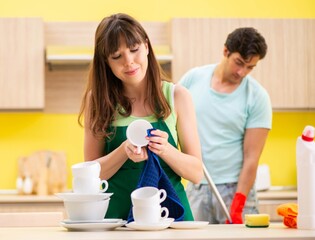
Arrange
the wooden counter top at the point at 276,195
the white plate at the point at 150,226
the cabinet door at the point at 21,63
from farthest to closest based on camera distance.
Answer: the cabinet door at the point at 21,63 → the wooden counter top at the point at 276,195 → the white plate at the point at 150,226

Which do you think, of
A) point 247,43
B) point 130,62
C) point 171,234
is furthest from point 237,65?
point 171,234

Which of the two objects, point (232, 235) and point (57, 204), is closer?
point (232, 235)

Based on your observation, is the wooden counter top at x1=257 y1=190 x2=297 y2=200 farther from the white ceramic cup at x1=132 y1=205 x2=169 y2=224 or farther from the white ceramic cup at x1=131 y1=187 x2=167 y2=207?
the white ceramic cup at x1=132 y1=205 x2=169 y2=224

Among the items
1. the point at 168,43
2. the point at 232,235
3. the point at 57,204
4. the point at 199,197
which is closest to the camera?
the point at 232,235

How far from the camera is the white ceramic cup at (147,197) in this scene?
2.04 metres

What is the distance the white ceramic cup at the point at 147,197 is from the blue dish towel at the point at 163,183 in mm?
59

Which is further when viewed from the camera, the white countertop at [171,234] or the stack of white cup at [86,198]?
the stack of white cup at [86,198]

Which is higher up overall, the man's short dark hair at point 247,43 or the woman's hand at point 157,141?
the man's short dark hair at point 247,43

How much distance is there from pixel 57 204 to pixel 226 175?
1.39 m

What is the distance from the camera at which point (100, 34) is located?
241 centimetres

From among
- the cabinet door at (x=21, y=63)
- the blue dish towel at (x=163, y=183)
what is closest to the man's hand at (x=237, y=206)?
the blue dish towel at (x=163, y=183)

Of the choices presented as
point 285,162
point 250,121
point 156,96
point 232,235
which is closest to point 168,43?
point 285,162

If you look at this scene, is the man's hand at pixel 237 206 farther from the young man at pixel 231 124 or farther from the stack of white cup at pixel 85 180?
the stack of white cup at pixel 85 180

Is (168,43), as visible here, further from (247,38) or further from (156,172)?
(156,172)
